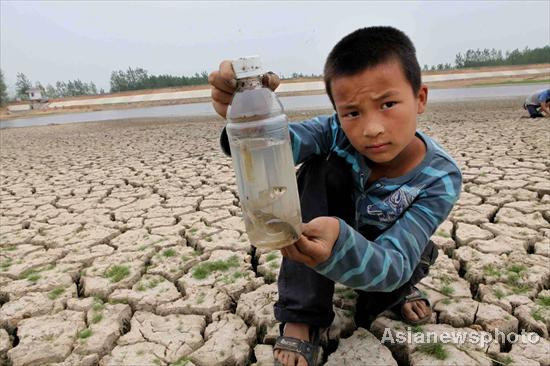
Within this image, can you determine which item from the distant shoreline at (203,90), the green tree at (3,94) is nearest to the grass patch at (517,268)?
the distant shoreline at (203,90)

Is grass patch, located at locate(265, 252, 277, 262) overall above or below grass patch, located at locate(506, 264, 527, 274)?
above

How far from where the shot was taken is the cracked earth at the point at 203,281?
4.66 feet

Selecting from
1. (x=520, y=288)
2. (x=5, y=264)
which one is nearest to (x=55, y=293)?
(x=5, y=264)

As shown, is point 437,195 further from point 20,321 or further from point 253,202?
point 20,321

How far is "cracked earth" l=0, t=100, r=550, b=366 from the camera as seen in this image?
1.42m

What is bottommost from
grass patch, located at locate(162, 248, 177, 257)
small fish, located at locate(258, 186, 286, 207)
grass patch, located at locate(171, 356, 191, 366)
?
grass patch, located at locate(171, 356, 191, 366)

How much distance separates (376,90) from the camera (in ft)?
3.31

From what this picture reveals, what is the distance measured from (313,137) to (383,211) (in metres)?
0.34

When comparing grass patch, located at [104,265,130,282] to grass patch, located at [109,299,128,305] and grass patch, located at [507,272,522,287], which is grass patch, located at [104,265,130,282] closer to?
grass patch, located at [109,299,128,305]

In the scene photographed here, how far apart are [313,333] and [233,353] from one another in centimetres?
29

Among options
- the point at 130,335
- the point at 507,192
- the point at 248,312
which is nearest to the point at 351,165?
the point at 248,312

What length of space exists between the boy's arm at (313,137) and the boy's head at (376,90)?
265mm

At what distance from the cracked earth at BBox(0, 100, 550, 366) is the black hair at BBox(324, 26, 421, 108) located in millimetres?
880

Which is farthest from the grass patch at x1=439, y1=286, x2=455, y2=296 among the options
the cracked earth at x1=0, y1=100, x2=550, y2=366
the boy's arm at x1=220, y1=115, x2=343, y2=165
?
the boy's arm at x1=220, y1=115, x2=343, y2=165
